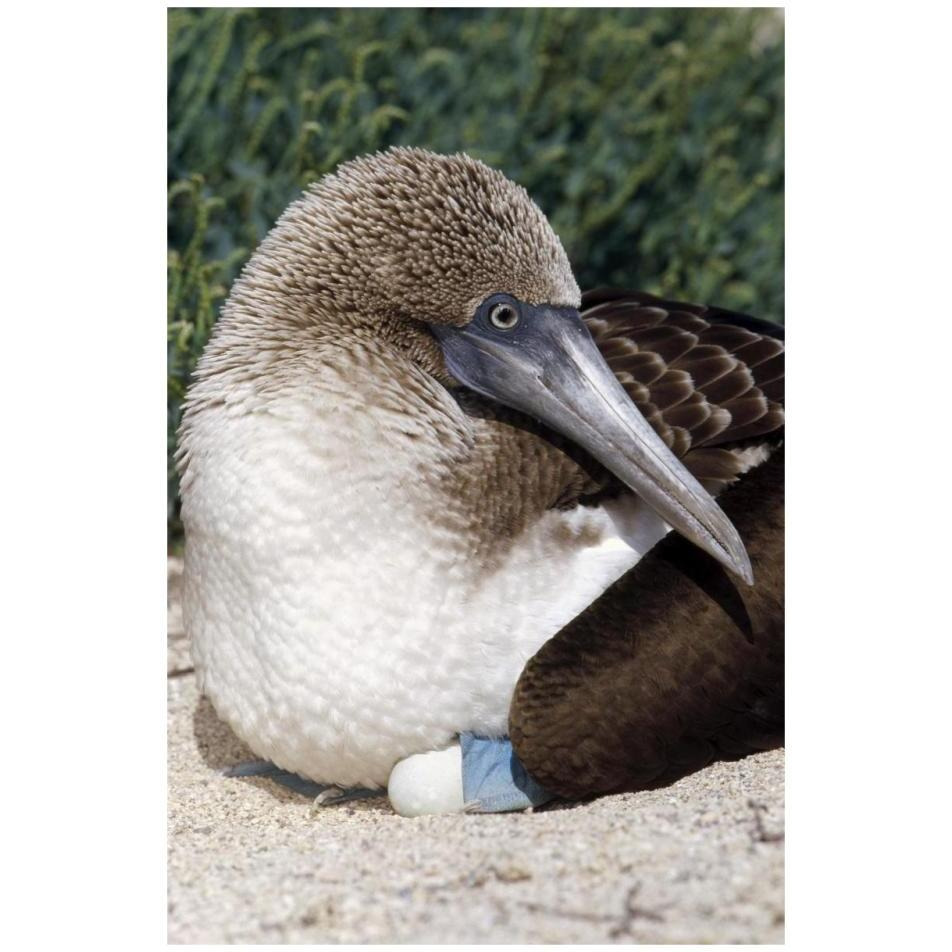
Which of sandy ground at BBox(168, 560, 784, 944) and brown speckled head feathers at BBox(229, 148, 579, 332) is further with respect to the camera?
brown speckled head feathers at BBox(229, 148, 579, 332)

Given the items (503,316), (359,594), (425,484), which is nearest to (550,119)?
(503,316)

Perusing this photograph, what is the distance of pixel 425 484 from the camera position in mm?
4168

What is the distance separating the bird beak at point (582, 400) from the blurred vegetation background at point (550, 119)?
1.73 meters

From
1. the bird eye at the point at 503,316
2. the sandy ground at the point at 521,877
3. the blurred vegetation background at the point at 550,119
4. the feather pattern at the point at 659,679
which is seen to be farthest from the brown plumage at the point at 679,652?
the blurred vegetation background at the point at 550,119

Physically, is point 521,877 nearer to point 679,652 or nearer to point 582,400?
point 679,652

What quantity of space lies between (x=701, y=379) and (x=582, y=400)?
0.51 metres

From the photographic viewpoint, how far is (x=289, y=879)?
3619 millimetres

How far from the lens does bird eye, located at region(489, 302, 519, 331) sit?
4.27 metres

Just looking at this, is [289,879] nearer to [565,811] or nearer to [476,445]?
[565,811]

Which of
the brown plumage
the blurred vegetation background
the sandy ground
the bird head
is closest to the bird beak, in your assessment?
the bird head

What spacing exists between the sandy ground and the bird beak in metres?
0.69

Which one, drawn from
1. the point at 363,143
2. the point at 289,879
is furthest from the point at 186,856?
the point at 363,143

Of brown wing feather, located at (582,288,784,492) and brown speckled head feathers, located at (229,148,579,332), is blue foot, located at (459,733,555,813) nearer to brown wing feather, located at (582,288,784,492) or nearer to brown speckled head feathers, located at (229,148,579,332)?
brown wing feather, located at (582,288,784,492)

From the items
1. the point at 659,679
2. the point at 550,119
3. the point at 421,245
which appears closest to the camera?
the point at 659,679
